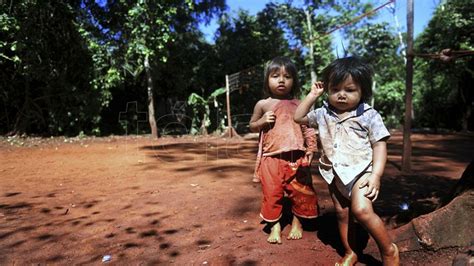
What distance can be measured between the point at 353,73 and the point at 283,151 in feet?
2.80

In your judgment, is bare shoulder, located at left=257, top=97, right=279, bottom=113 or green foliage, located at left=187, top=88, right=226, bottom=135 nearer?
bare shoulder, located at left=257, top=97, right=279, bottom=113

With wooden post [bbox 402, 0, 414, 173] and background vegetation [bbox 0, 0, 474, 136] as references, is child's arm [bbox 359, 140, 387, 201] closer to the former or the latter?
wooden post [bbox 402, 0, 414, 173]

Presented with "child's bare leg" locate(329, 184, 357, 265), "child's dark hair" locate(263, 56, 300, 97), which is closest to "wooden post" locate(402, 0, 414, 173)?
"child's dark hair" locate(263, 56, 300, 97)

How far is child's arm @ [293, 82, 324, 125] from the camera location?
212cm

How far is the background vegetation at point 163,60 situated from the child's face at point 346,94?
29.8 ft

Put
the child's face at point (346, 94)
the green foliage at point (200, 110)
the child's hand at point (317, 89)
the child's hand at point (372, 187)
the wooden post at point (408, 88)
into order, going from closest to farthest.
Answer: the child's hand at point (372, 187) → the child's face at point (346, 94) → the child's hand at point (317, 89) → the wooden post at point (408, 88) → the green foliage at point (200, 110)

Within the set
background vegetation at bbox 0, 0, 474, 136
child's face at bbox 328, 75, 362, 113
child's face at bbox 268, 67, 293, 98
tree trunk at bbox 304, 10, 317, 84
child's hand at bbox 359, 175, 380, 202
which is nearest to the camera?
child's hand at bbox 359, 175, 380, 202

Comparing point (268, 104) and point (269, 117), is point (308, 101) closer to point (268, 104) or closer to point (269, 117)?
point (269, 117)

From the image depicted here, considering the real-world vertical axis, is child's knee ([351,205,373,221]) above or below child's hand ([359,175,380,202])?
below

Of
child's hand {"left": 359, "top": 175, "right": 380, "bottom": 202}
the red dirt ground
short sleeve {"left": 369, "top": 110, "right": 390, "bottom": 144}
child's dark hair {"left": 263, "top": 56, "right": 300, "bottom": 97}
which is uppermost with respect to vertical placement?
child's dark hair {"left": 263, "top": 56, "right": 300, "bottom": 97}

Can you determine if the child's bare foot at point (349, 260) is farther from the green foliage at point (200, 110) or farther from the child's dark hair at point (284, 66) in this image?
the green foliage at point (200, 110)

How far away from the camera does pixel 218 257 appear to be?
2.45 meters

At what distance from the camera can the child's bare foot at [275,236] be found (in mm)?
A: 2615

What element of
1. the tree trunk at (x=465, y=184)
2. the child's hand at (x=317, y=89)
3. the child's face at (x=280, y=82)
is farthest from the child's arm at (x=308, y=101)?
the tree trunk at (x=465, y=184)
